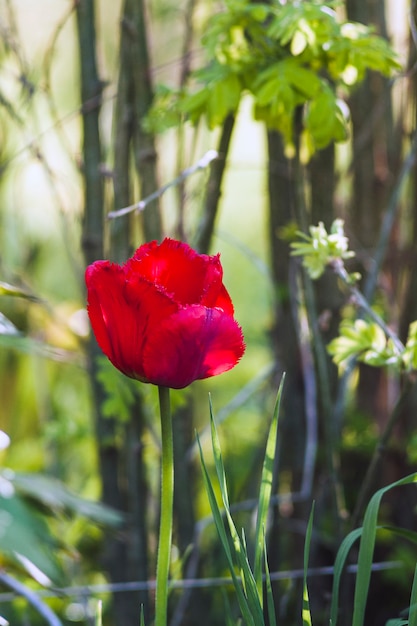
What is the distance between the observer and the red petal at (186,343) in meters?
0.60

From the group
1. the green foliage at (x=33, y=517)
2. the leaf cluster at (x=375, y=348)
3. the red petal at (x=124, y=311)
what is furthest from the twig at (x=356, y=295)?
the green foliage at (x=33, y=517)

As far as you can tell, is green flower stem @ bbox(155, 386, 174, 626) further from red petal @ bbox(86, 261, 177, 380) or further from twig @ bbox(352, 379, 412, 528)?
twig @ bbox(352, 379, 412, 528)

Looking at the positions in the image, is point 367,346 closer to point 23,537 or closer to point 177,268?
point 177,268

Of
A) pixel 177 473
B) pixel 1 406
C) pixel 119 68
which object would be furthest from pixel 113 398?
pixel 1 406

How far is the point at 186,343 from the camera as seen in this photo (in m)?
0.61

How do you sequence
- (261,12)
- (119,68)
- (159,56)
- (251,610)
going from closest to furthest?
(251,610) → (261,12) → (119,68) → (159,56)

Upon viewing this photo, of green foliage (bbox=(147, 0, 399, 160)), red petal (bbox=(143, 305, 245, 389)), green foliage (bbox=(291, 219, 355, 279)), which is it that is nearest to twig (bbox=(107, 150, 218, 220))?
green foliage (bbox=(147, 0, 399, 160))

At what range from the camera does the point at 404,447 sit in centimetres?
165

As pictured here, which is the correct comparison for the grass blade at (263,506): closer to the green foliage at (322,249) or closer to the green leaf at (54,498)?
the green foliage at (322,249)

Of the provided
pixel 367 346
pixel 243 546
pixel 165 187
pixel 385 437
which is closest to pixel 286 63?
pixel 165 187

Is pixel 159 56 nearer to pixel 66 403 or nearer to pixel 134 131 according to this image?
pixel 134 131

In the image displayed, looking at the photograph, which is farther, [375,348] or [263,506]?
[375,348]

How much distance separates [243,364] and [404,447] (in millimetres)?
1445

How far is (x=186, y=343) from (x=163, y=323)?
0.9 inches
